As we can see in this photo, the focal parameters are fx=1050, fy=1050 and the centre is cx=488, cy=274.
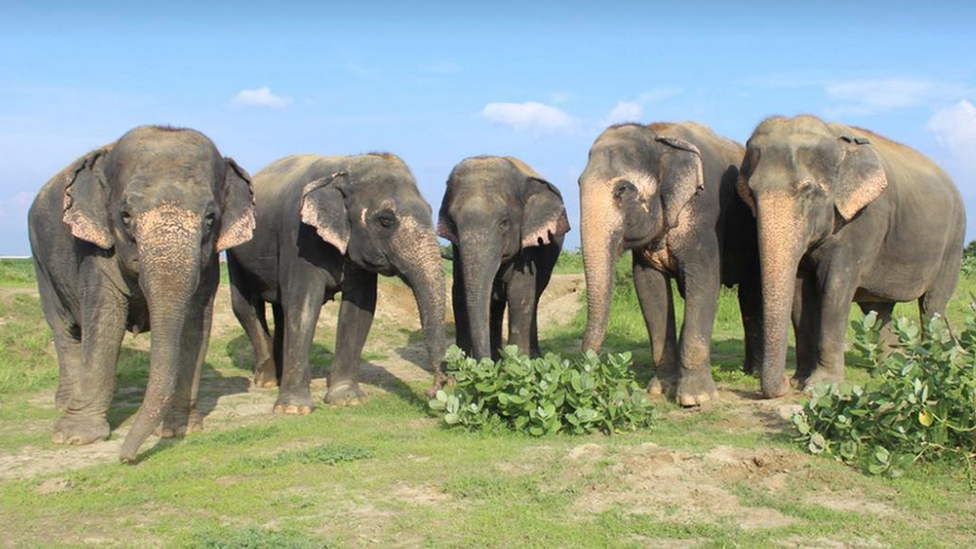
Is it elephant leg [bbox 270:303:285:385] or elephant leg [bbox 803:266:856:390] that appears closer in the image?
elephant leg [bbox 803:266:856:390]

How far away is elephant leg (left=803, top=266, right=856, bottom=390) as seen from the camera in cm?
834

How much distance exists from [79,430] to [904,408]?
530 cm

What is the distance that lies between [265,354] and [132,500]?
506 cm

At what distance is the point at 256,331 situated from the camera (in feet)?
34.9

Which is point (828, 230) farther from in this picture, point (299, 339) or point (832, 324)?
point (299, 339)

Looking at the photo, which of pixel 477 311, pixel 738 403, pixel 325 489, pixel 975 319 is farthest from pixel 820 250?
pixel 325 489

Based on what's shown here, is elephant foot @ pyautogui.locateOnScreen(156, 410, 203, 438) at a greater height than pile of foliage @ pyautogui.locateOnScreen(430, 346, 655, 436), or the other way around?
pile of foliage @ pyautogui.locateOnScreen(430, 346, 655, 436)

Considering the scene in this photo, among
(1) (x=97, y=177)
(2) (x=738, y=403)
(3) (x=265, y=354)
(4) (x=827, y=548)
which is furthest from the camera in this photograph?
(3) (x=265, y=354)

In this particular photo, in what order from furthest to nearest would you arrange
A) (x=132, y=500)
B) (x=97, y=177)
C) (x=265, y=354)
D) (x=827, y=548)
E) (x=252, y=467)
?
1. (x=265, y=354)
2. (x=97, y=177)
3. (x=252, y=467)
4. (x=132, y=500)
5. (x=827, y=548)

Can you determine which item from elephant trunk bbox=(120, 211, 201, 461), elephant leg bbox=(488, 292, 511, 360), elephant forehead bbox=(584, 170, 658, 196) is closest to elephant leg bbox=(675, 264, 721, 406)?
elephant forehead bbox=(584, 170, 658, 196)

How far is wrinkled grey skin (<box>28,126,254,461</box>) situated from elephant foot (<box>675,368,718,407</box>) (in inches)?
139

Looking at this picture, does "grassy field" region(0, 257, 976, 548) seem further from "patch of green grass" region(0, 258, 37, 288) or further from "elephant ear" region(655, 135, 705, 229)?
"patch of green grass" region(0, 258, 37, 288)

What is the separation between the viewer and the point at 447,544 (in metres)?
4.68

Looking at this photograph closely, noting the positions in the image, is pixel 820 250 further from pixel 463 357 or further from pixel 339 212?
pixel 339 212
